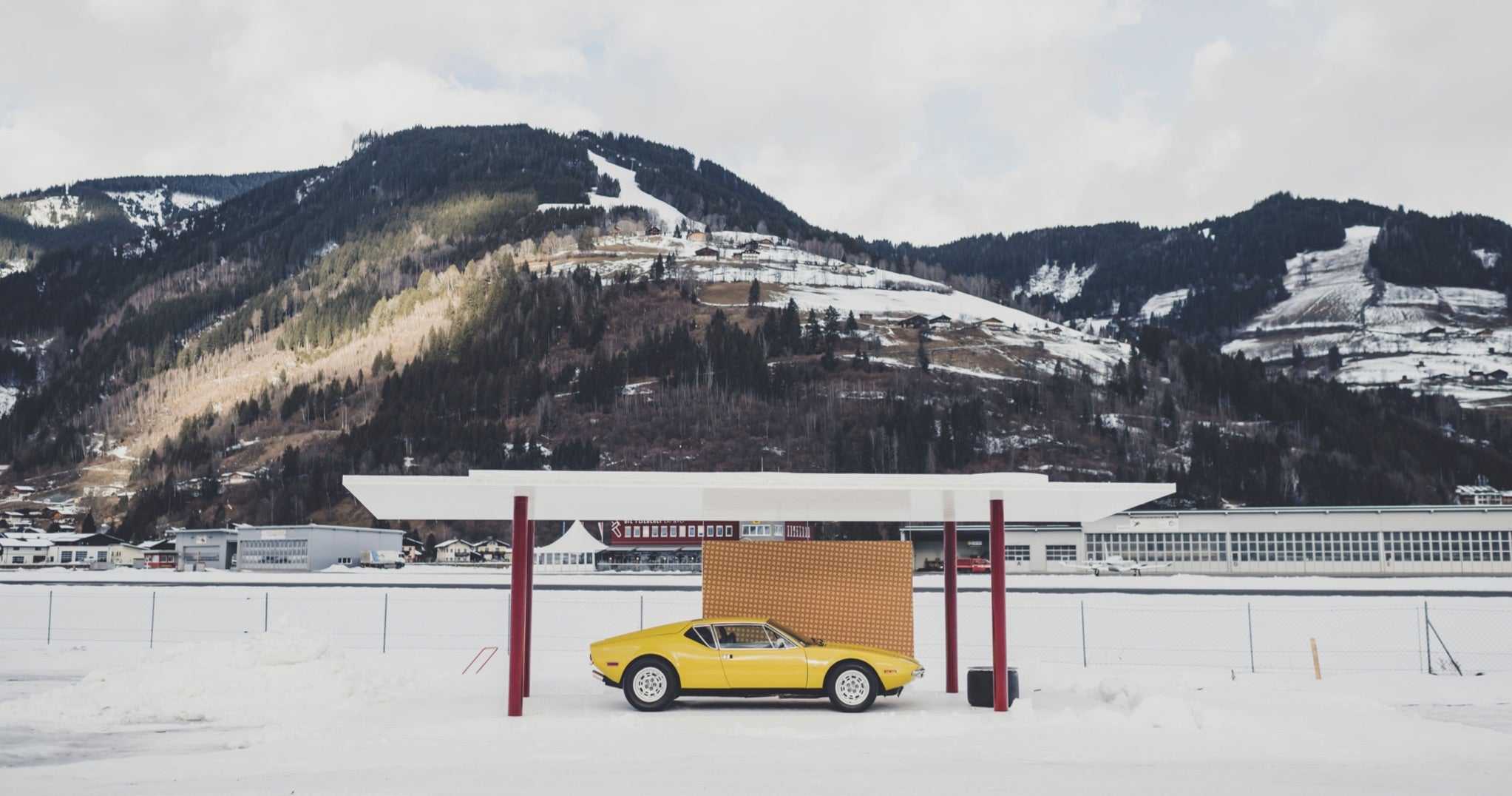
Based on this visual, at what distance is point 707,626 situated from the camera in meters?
17.2

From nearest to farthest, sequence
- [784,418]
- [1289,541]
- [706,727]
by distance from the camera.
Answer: [706,727], [1289,541], [784,418]

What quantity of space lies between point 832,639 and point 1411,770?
32.5 feet

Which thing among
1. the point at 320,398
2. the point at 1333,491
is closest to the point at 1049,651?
the point at 1333,491

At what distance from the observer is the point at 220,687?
17.4m

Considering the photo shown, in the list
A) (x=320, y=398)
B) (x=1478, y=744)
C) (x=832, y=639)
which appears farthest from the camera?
(x=320, y=398)

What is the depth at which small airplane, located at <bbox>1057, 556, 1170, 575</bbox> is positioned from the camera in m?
74.1

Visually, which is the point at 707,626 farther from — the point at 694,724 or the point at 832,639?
the point at 832,639

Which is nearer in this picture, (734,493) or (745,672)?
(745,672)

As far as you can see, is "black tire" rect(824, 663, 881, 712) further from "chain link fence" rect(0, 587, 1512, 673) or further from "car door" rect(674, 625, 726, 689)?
"chain link fence" rect(0, 587, 1512, 673)

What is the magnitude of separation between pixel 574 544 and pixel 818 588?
77.2 m

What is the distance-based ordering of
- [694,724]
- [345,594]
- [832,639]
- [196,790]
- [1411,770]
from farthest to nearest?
[345,594], [832,639], [694,724], [1411,770], [196,790]

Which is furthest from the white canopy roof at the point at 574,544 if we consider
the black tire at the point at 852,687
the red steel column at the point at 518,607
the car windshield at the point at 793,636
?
the black tire at the point at 852,687

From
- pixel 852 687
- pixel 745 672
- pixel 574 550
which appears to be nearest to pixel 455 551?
pixel 574 550

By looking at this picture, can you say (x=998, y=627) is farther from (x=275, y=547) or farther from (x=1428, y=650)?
(x=275, y=547)
